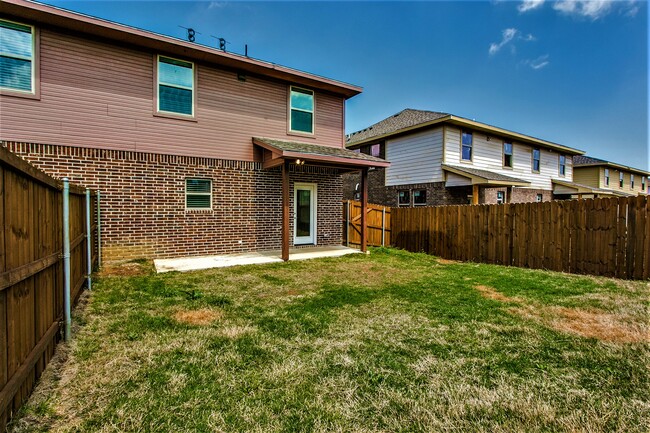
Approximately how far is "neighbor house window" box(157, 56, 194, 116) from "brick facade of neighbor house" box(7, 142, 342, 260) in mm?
1379

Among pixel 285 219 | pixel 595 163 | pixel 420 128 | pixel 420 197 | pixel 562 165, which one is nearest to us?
pixel 285 219

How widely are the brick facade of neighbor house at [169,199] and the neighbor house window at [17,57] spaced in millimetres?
1361

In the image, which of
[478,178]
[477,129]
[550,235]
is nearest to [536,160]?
[477,129]

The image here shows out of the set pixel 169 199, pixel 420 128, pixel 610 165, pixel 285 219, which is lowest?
pixel 285 219

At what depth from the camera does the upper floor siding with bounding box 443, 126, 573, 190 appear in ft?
51.2

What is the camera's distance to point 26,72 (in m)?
7.37

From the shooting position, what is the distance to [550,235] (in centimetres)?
855

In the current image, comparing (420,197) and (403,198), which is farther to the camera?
(403,198)

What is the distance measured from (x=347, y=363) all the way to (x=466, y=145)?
1570 cm

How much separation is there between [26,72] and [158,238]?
4750 mm

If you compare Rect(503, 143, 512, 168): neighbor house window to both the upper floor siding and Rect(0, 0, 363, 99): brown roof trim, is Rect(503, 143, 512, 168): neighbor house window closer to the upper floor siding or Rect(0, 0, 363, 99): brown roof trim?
the upper floor siding

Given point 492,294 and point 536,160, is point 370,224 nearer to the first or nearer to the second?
point 492,294

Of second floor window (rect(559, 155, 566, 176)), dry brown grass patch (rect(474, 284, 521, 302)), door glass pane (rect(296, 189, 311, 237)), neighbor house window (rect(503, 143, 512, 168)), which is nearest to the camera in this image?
dry brown grass patch (rect(474, 284, 521, 302))

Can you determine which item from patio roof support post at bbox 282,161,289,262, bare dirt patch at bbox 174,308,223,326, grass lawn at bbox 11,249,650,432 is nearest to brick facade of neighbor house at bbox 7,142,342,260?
patio roof support post at bbox 282,161,289,262
